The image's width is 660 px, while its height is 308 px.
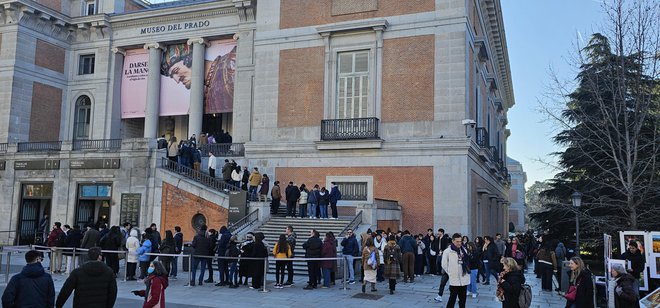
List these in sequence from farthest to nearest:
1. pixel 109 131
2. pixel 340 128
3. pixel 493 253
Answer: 1. pixel 109 131
2. pixel 340 128
3. pixel 493 253

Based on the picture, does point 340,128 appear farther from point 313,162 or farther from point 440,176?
point 440,176

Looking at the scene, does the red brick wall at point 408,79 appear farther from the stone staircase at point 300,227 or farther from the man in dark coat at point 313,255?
the man in dark coat at point 313,255

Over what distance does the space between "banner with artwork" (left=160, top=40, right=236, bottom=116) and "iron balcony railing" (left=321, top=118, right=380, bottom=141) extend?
832cm

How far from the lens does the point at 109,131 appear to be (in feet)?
106

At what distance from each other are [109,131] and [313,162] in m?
15.1

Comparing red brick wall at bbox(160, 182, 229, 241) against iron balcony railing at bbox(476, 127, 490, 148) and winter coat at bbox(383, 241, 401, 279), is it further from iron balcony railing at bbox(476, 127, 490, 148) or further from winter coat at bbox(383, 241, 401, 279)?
iron balcony railing at bbox(476, 127, 490, 148)

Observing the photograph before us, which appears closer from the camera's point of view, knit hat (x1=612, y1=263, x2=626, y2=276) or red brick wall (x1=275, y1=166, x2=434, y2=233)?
knit hat (x1=612, y1=263, x2=626, y2=276)

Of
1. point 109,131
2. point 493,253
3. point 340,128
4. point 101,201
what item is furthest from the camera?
point 109,131

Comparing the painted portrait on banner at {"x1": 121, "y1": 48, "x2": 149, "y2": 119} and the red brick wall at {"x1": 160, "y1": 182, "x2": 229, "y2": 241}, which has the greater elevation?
the painted portrait on banner at {"x1": 121, "y1": 48, "x2": 149, "y2": 119}

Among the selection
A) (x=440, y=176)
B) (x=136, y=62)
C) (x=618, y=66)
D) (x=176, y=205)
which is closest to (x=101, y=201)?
(x=176, y=205)

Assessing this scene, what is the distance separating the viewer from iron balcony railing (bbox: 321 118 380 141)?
2286 centimetres

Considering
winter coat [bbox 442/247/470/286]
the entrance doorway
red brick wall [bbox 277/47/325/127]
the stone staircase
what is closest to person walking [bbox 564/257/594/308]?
winter coat [bbox 442/247/470/286]

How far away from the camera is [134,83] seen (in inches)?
1282

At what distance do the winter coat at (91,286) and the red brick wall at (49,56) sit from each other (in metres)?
29.5
